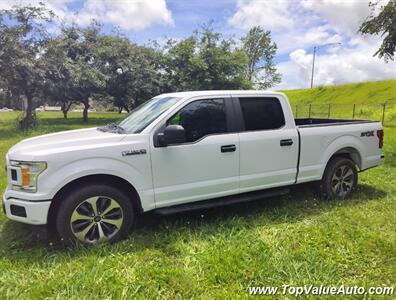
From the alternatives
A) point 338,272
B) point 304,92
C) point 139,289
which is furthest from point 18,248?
point 304,92

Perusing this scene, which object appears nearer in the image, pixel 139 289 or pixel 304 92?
pixel 139 289

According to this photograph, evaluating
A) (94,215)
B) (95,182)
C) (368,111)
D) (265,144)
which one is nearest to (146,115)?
(95,182)

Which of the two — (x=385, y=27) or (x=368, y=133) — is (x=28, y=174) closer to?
(x=368, y=133)

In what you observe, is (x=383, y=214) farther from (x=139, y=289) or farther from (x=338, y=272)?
(x=139, y=289)

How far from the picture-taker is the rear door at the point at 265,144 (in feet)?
14.0

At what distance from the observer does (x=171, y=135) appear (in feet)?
11.7

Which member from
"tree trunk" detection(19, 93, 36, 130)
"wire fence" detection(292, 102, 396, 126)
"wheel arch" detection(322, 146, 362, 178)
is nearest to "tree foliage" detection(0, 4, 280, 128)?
"tree trunk" detection(19, 93, 36, 130)

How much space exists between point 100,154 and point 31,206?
0.86m

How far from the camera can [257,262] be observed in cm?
321

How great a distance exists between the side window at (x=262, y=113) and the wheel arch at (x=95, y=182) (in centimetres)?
177

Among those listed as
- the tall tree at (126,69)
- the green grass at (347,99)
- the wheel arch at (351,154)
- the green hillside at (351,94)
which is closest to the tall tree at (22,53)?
the tall tree at (126,69)

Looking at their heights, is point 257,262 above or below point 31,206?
below

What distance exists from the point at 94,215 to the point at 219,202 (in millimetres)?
1573

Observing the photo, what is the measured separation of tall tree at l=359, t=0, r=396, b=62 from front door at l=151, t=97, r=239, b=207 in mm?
7009
